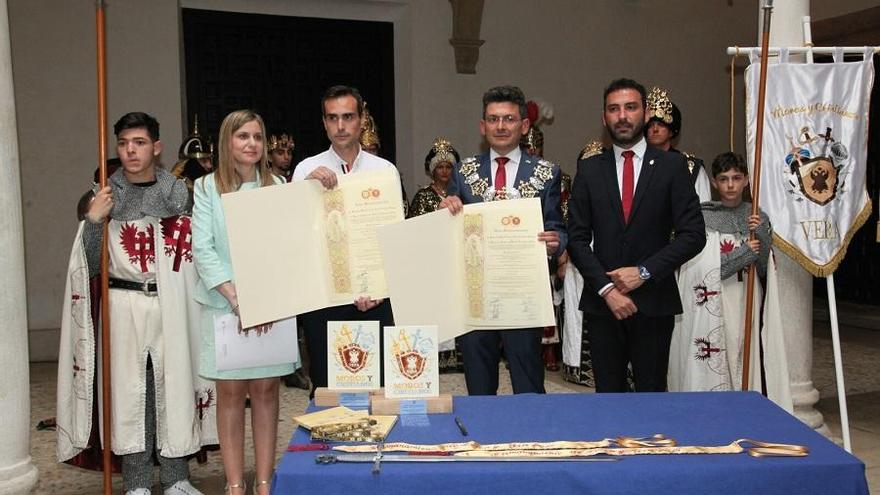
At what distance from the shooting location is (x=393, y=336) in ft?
8.94

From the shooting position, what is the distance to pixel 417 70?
9.69m

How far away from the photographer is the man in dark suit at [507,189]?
3562 millimetres

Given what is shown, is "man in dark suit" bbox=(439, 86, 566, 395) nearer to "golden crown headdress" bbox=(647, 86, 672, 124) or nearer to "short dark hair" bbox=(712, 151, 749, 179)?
"short dark hair" bbox=(712, 151, 749, 179)

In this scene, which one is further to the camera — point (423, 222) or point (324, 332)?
point (324, 332)

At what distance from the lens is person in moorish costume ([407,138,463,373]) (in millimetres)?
7078

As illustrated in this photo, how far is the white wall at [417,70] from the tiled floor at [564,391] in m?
1.73

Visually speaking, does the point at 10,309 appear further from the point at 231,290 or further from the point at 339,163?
the point at 339,163

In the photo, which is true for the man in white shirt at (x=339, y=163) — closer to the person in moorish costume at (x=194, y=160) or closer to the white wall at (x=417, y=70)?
the person in moorish costume at (x=194, y=160)

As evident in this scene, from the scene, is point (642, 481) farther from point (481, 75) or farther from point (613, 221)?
point (481, 75)

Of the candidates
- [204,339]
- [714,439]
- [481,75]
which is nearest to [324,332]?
[204,339]

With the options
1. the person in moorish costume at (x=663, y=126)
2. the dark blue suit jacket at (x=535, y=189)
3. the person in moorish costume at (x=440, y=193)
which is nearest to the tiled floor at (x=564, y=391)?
the person in moorish costume at (x=440, y=193)

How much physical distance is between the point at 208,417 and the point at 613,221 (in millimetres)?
2026

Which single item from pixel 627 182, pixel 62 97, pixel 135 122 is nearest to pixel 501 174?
pixel 627 182

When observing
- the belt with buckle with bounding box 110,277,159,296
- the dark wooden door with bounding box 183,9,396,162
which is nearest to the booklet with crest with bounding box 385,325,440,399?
the belt with buckle with bounding box 110,277,159,296
